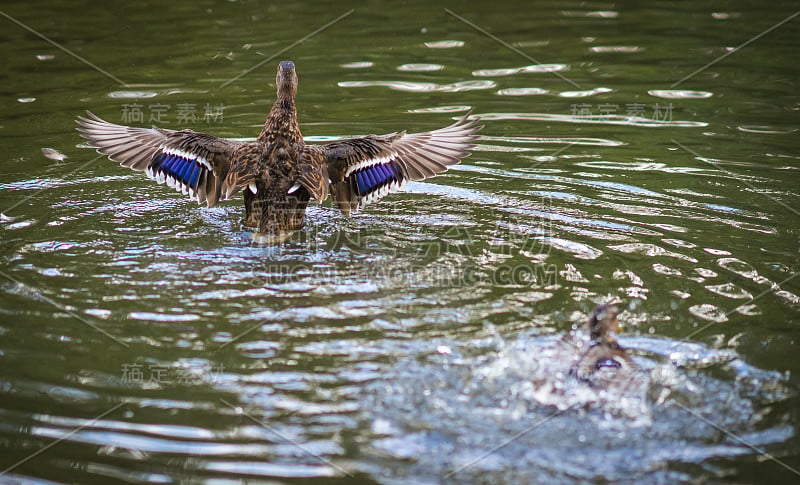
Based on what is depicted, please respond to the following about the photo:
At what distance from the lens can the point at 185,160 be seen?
660 cm

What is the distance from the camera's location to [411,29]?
38.8 feet

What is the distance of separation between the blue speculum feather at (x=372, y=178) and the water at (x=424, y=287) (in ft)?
0.65

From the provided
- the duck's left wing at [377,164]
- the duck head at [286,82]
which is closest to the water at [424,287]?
the duck's left wing at [377,164]

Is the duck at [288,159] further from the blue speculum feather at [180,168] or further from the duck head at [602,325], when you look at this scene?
the duck head at [602,325]

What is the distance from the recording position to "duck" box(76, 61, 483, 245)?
6406mm

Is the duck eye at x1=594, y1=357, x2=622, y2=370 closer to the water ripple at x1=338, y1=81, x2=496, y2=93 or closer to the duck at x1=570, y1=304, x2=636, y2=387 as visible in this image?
the duck at x1=570, y1=304, x2=636, y2=387

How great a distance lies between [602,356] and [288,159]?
2.97 m

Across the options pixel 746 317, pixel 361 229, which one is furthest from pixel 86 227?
pixel 746 317

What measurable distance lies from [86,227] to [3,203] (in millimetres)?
876

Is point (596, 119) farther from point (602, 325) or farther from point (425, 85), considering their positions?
point (602, 325)

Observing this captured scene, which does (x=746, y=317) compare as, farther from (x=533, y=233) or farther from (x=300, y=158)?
(x=300, y=158)

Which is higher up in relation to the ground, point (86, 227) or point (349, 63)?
point (349, 63)

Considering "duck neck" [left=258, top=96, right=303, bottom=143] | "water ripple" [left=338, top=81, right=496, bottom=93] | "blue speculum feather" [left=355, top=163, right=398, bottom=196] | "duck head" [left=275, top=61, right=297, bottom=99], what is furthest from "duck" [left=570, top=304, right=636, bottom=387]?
"water ripple" [left=338, top=81, right=496, bottom=93]

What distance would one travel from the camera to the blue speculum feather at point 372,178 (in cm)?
657
